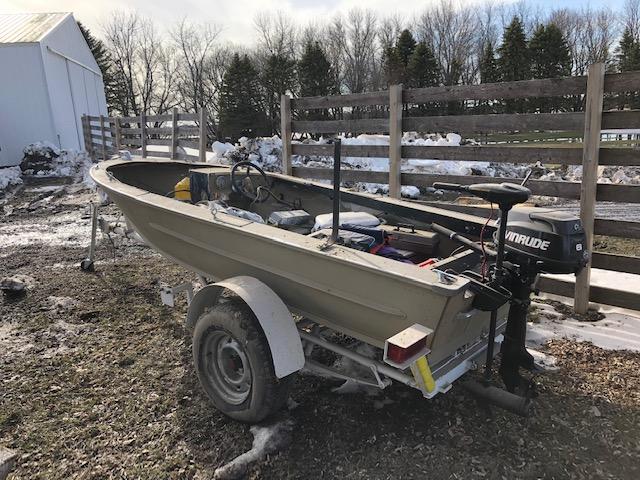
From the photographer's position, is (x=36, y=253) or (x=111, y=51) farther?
(x=111, y=51)

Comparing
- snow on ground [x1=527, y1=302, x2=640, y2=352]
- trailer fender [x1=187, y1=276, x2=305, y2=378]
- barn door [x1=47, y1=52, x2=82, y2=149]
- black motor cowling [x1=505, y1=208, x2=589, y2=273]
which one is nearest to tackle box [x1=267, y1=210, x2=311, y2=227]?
trailer fender [x1=187, y1=276, x2=305, y2=378]

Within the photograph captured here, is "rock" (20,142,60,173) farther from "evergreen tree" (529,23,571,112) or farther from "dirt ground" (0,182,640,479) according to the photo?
"evergreen tree" (529,23,571,112)

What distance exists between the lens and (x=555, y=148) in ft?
12.9

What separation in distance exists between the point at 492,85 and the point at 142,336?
362 cm

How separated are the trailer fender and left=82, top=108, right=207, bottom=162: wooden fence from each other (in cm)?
713

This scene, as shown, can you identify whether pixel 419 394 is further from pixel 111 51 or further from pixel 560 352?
pixel 111 51

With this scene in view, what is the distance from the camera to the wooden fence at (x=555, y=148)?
3.65 m

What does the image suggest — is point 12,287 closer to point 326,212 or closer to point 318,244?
point 326,212

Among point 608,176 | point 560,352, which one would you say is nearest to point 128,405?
point 560,352

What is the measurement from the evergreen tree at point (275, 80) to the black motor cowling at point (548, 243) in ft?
102

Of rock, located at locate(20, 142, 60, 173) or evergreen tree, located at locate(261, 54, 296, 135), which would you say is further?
evergreen tree, located at locate(261, 54, 296, 135)

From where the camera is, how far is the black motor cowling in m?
2.19

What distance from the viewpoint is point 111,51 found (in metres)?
42.4

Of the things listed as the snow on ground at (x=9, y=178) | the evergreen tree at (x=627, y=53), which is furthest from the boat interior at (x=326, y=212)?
the evergreen tree at (x=627, y=53)
